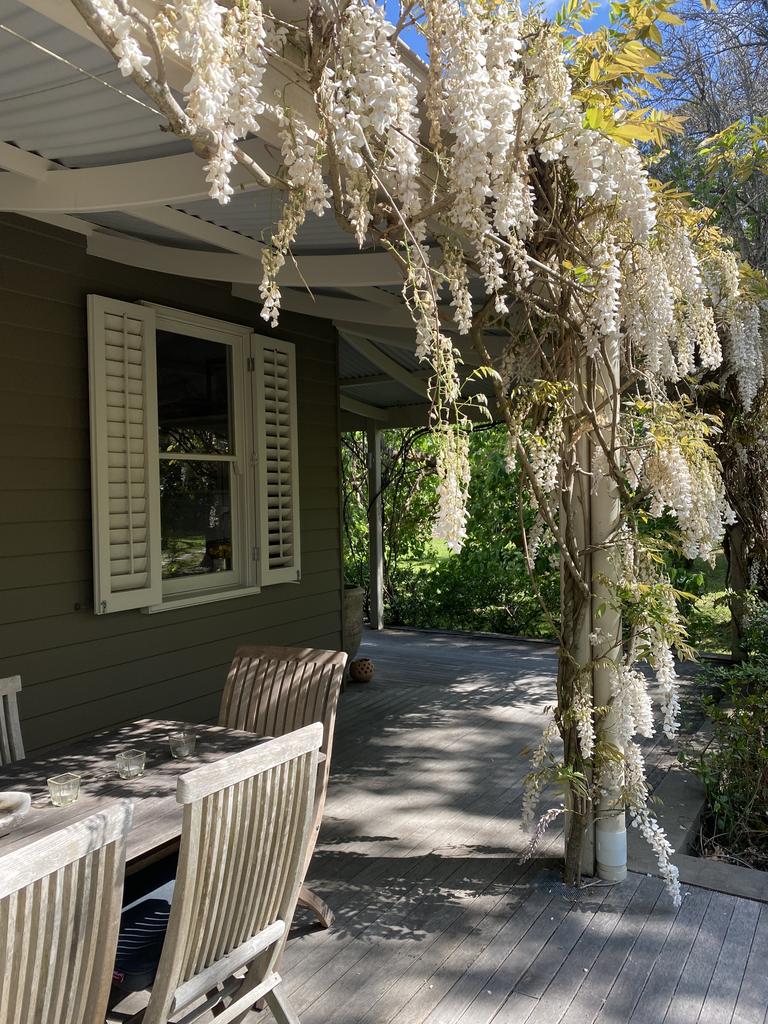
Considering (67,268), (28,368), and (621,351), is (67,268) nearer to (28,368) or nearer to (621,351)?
(28,368)

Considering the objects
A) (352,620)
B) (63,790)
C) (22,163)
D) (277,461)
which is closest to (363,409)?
(352,620)

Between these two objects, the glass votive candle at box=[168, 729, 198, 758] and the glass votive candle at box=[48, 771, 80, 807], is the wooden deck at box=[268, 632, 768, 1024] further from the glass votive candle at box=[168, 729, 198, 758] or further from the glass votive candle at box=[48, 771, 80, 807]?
the glass votive candle at box=[48, 771, 80, 807]

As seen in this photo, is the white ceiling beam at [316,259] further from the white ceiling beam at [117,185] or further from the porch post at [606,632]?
the porch post at [606,632]

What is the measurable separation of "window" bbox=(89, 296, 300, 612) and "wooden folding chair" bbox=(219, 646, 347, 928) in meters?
1.11

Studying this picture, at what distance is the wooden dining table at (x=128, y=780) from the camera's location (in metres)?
1.84

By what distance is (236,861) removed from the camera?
1642 mm


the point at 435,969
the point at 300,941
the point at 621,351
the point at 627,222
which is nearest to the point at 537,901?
the point at 435,969

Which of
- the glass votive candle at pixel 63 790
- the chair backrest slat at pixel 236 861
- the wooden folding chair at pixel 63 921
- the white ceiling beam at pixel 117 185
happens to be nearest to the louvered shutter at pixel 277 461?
the white ceiling beam at pixel 117 185

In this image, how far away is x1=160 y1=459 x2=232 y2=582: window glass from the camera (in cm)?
433

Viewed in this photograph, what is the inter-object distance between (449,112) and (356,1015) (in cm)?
238

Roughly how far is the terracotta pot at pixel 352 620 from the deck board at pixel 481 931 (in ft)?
7.10

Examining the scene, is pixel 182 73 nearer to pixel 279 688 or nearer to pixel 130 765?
pixel 130 765

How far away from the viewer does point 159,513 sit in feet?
13.5

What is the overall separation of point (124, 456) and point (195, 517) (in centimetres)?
76
